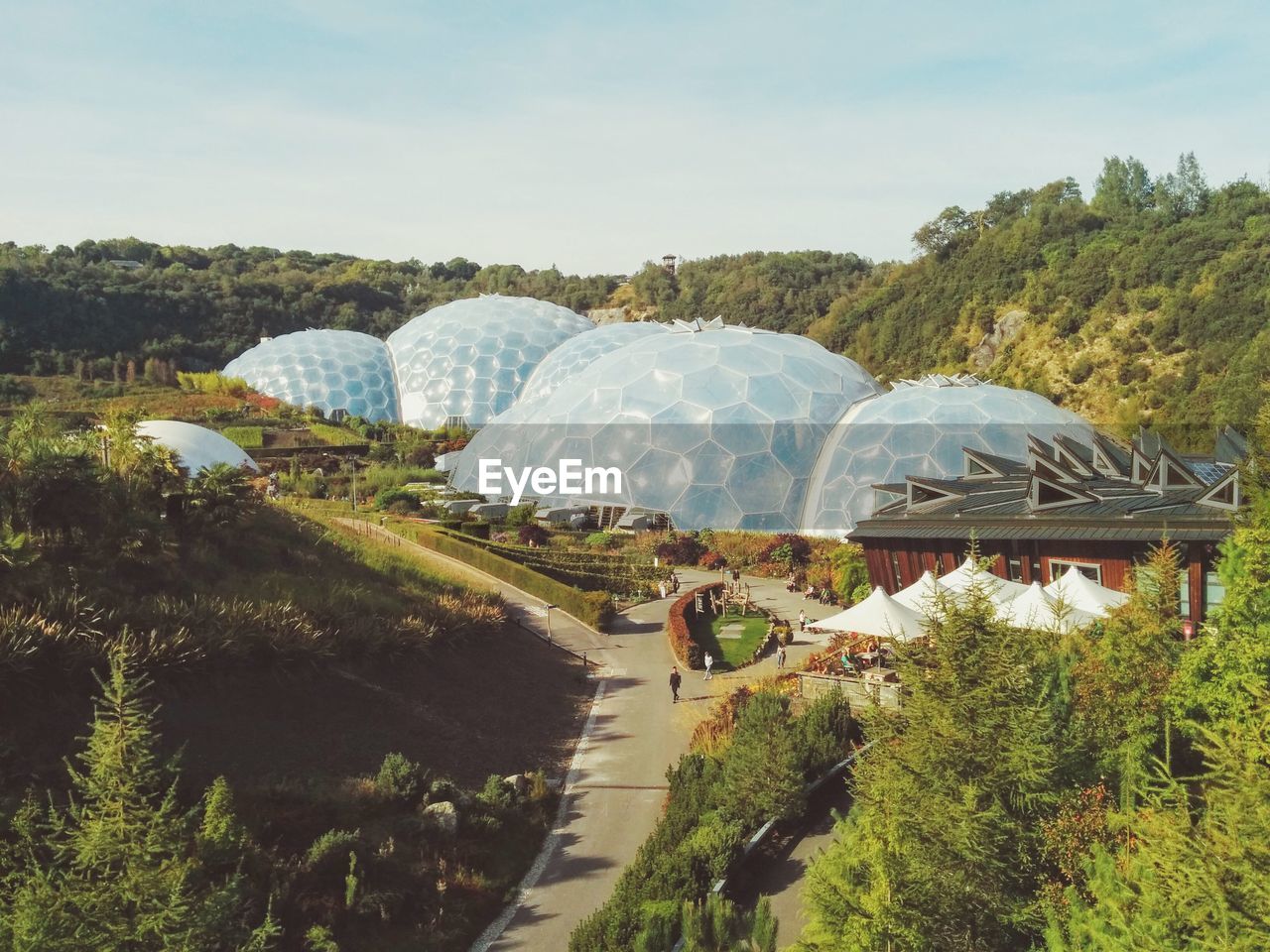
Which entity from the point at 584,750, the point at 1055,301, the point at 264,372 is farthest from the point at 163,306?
the point at 584,750

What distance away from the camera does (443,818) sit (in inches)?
506

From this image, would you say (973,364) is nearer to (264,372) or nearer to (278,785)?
(264,372)

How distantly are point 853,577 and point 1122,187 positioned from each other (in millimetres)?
70962

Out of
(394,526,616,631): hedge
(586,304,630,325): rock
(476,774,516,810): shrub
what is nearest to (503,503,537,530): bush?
(394,526,616,631): hedge

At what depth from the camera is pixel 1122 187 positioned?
277ft

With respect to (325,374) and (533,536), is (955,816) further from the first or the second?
(325,374)

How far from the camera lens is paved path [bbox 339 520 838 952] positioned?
12.0 metres

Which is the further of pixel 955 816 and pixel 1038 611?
pixel 1038 611

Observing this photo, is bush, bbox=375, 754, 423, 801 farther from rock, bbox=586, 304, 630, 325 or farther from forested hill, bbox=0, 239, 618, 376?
rock, bbox=586, 304, 630, 325

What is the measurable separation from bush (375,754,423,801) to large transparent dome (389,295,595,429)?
1744 inches

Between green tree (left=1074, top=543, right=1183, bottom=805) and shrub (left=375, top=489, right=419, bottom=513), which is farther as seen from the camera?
shrub (left=375, top=489, right=419, bottom=513)

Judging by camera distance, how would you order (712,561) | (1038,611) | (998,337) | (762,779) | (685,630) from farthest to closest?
1. (998,337)
2. (712,561)
3. (685,630)
4. (1038,611)
5. (762,779)

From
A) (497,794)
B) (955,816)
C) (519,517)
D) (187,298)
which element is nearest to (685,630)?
(497,794)

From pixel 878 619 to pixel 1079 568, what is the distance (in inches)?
222
